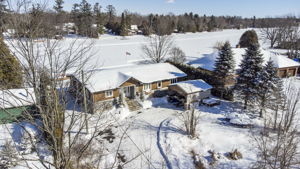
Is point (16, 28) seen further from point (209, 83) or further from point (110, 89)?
point (209, 83)

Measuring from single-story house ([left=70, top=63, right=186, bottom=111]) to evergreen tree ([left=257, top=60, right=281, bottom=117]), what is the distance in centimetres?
900

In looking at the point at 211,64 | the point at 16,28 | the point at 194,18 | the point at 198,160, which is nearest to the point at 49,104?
the point at 16,28

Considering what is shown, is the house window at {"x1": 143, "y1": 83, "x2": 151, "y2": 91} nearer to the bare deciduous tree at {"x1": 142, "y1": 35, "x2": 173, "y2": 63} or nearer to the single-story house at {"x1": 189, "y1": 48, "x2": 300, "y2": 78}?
the single-story house at {"x1": 189, "y1": 48, "x2": 300, "y2": 78}

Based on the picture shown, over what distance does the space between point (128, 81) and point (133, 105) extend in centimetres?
262

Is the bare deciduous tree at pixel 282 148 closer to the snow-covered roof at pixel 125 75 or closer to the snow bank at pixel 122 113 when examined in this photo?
the snow bank at pixel 122 113

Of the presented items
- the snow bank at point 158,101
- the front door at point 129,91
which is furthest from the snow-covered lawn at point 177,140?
the front door at point 129,91

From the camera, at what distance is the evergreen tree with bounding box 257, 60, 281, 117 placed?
19578 mm

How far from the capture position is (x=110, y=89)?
21969 millimetres

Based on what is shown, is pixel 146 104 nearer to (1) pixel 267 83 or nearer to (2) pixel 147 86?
(2) pixel 147 86

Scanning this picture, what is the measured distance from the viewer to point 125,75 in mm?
23234

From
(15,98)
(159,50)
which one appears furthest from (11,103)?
(159,50)

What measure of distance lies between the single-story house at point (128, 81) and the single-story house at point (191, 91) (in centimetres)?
206

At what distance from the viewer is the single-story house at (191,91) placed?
72.9 ft

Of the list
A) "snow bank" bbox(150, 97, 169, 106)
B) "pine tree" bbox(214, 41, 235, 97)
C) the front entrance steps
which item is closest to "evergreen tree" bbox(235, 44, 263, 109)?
"pine tree" bbox(214, 41, 235, 97)
